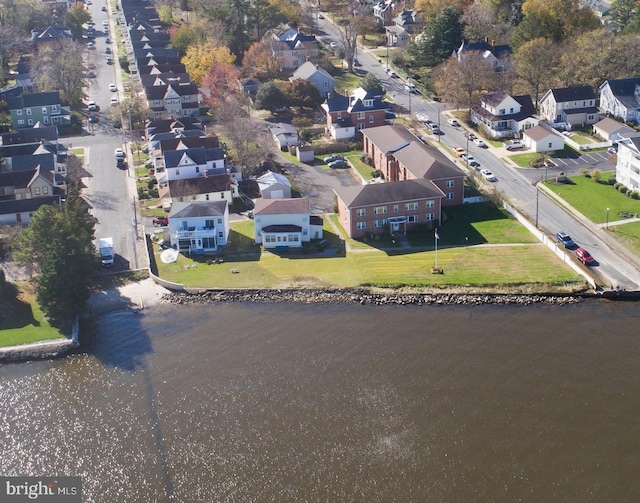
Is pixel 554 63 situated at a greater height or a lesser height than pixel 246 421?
greater

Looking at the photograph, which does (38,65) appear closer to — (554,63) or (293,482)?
(554,63)

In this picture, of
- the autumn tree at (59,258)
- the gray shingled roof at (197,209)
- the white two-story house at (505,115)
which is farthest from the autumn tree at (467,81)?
the autumn tree at (59,258)

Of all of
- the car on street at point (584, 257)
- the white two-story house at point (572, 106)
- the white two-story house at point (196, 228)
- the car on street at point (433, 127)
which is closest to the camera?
the car on street at point (584, 257)

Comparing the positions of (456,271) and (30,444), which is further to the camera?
(456,271)

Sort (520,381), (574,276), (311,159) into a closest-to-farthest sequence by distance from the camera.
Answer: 1. (520,381)
2. (574,276)
3. (311,159)

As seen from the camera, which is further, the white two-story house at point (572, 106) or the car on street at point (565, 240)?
the white two-story house at point (572, 106)

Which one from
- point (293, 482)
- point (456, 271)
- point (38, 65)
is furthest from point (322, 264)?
point (38, 65)

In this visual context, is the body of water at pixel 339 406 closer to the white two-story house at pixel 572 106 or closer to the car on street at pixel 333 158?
the car on street at pixel 333 158

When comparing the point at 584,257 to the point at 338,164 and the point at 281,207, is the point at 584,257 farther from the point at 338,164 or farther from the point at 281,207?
the point at 338,164
